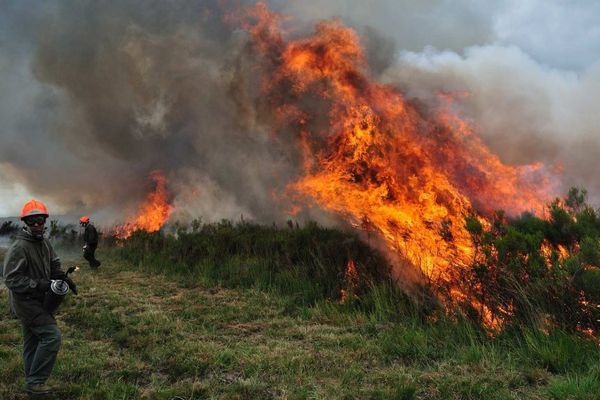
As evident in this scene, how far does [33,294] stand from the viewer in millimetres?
4098

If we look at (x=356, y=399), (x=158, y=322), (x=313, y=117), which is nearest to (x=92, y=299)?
(x=158, y=322)

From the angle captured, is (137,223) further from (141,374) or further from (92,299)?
(141,374)

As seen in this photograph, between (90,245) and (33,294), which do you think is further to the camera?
(90,245)

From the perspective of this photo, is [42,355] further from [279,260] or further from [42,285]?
[279,260]

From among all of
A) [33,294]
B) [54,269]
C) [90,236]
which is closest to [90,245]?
[90,236]

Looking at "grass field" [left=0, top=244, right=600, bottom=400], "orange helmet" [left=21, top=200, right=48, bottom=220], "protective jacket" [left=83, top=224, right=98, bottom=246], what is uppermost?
"protective jacket" [left=83, top=224, right=98, bottom=246]

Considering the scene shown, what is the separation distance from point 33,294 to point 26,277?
19 centimetres

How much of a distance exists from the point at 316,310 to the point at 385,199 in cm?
412

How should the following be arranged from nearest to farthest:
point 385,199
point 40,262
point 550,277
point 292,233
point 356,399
A: 1. point 356,399
2. point 40,262
3. point 550,277
4. point 385,199
5. point 292,233

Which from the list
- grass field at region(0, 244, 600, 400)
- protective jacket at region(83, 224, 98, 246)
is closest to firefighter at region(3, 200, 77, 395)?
grass field at region(0, 244, 600, 400)

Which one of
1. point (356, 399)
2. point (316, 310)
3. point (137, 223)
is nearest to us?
point (356, 399)

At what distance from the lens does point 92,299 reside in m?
8.48

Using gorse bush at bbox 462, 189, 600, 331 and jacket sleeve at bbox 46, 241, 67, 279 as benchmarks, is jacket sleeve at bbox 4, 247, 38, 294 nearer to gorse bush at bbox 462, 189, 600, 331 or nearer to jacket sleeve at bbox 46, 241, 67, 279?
jacket sleeve at bbox 46, 241, 67, 279

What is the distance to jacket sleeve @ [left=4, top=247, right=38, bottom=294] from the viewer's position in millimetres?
3984
